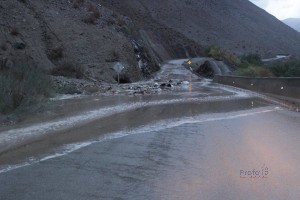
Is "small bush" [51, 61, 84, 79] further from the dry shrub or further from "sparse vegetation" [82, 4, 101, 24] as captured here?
the dry shrub

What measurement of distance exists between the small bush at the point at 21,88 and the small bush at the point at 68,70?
17.5 m

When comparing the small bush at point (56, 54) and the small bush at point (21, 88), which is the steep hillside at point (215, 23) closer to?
the small bush at point (56, 54)

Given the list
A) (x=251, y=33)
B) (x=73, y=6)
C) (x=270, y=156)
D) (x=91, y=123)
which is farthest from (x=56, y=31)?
(x=251, y=33)

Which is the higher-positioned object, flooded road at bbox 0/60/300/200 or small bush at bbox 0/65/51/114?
small bush at bbox 0/65/51/114

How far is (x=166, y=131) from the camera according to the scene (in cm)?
1491

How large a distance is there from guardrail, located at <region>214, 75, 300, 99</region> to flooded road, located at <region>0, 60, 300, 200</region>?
887 cm

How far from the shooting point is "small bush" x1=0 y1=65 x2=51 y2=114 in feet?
63.4

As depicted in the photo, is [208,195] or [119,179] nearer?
[208,195]

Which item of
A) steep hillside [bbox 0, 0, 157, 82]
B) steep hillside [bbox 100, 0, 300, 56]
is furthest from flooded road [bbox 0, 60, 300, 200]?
steep hillside [bbox 100, 0, 300, 56]

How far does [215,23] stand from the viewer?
490ft

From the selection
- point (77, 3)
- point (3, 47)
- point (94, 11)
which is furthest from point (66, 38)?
point (77, 3)

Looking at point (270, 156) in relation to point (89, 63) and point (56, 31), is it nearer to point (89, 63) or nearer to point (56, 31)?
point (89, 63)

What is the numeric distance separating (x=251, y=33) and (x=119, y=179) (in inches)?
6218

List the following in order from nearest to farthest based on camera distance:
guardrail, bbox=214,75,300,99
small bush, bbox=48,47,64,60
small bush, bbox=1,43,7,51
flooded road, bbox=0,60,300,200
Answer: flooded road, bbox=0,60,300,200 < guardrail, bbox=214,75,300,99 < small bush, bbox=1,43,7,51 < small bush, bbox=48,47,64,60
